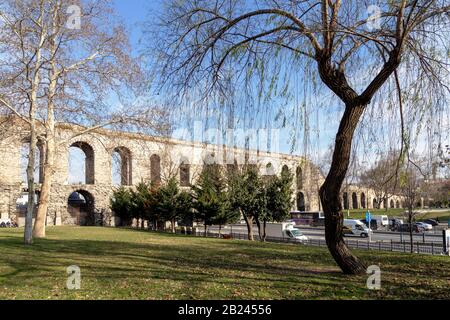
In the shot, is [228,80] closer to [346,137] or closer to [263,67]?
[263,67]

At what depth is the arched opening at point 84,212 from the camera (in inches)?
2010

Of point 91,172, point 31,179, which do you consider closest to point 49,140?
point 31,179

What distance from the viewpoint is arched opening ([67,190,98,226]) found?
51.1 metres

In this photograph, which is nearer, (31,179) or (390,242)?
(31,179)

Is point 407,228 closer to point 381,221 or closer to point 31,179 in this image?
point 381,221

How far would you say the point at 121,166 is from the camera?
21156 mm


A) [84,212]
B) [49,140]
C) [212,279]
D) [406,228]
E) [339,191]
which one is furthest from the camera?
[84,212]

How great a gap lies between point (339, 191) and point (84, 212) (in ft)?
159

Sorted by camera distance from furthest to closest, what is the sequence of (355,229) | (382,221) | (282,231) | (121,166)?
1. (382,221)
2. (355,229)
3. (282,231)
4. (121,166)

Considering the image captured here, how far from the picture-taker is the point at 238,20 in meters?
7.90

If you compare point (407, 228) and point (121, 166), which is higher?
point (121, 166)
